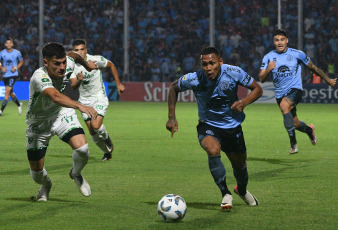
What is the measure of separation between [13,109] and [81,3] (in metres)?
10.4

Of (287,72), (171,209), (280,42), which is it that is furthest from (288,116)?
(171,209)

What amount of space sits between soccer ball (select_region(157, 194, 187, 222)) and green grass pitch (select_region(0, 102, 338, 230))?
0.24 feet

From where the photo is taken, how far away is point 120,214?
7523 millimetres

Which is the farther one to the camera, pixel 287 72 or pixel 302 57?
pixel 287 72

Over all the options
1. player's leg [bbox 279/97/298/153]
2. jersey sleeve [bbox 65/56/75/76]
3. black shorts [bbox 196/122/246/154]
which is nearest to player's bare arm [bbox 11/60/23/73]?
player's leg [bbox 279/97/298/153]

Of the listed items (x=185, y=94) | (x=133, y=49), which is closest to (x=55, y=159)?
(x=185, y=94)

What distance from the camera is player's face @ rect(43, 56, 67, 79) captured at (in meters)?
7.99

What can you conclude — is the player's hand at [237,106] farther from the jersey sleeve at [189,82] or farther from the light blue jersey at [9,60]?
the light blue jersey at [9,60]

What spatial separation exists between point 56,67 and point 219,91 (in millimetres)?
1786

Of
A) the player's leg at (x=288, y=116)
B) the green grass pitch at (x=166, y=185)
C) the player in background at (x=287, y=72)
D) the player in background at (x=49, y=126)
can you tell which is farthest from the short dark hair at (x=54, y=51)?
the player's leg at (x=288, y=116)

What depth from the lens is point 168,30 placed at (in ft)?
110

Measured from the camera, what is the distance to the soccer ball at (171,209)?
7.07 meters

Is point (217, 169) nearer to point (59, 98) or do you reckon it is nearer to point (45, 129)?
point (59, 98)

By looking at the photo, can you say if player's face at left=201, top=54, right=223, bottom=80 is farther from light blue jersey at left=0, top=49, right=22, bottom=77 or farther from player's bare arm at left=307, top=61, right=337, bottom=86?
light blue jersey at left=0, top=49, right=22, bottom=77
